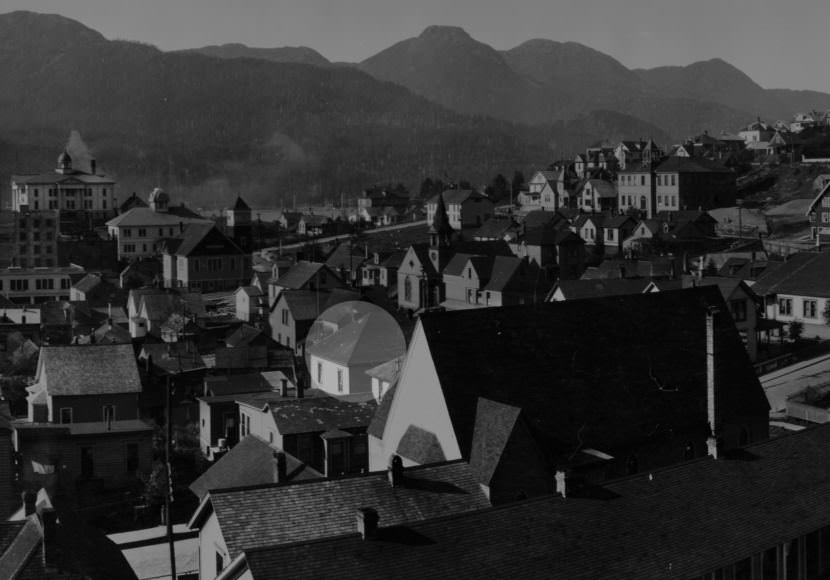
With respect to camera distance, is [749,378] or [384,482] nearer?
[384,482]

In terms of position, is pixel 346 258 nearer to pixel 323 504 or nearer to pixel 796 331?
pixel 796 331

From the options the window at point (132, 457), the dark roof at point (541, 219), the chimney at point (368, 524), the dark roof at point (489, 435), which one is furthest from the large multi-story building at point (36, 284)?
the chimney at point (368, 524)

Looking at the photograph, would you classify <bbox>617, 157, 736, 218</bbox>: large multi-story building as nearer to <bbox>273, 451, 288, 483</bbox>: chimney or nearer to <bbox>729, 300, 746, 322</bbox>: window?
<bbox>729, 300, 746, 322</bbox>: window

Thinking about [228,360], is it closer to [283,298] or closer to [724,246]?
[283,298]

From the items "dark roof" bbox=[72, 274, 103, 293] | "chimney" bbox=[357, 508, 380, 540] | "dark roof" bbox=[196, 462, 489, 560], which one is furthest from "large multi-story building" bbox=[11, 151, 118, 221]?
"chimney" bbox=[357, 508, 380, 540]

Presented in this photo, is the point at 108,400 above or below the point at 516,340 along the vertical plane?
below

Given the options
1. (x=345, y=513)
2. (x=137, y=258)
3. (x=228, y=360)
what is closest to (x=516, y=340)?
(x=345, y=513)
